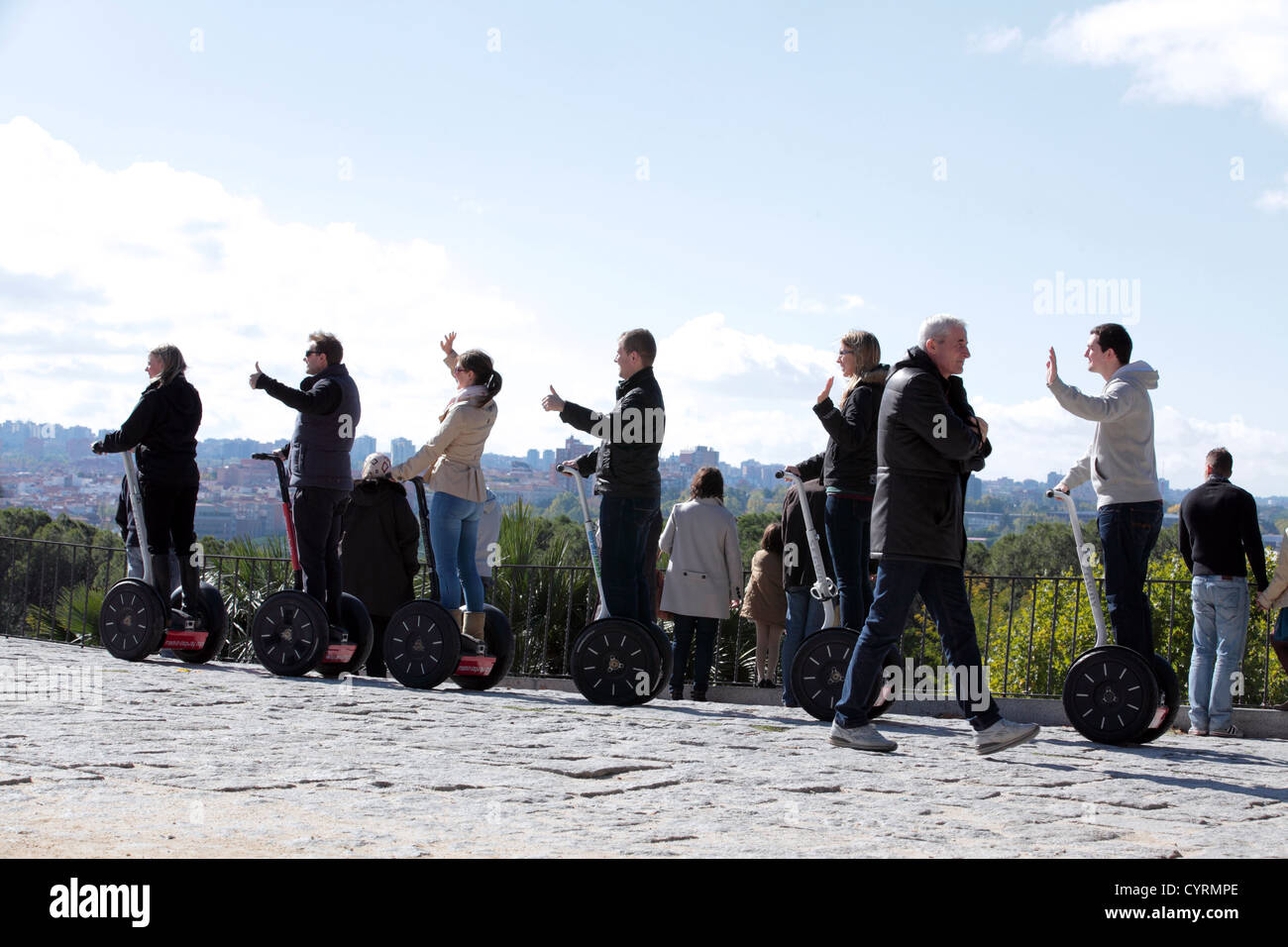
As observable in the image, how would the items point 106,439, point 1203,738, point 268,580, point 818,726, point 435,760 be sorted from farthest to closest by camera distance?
point 268,580 < point 106,439 < point 1203,738 < point 818,726 < point 435,760

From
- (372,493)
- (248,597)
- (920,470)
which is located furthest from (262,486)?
(920,470)

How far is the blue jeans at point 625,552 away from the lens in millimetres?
7727

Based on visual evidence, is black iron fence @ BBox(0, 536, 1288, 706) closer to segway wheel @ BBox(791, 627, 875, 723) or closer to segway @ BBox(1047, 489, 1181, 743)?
segway wheel @ BBox(791, 627, 875, 723)

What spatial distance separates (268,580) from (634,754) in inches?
368

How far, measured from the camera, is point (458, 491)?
27.6ft

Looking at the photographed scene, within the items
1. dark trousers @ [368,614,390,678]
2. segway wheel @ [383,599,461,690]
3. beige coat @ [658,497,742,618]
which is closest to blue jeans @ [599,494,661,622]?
segway wheel @ [383,599,461,690]

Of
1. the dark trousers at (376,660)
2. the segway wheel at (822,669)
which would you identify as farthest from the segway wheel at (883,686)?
the dark trousers at (376,660)

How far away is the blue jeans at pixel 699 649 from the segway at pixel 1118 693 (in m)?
2.90

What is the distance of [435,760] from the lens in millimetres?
5453

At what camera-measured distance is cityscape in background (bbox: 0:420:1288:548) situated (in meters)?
11.6

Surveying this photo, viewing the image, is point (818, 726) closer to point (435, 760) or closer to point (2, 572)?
point (435, 760)
